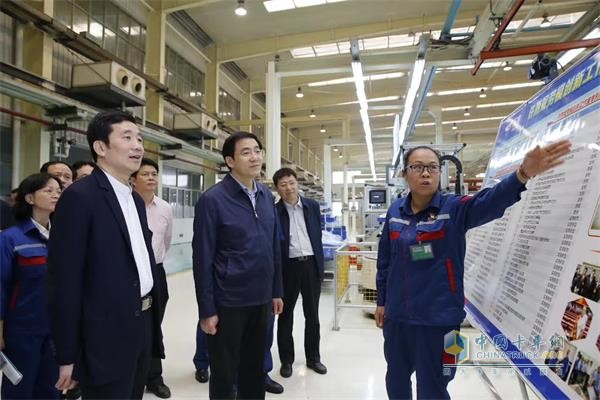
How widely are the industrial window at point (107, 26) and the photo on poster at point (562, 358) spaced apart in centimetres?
578

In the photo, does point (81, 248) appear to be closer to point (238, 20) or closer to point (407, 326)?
point (407, 326)

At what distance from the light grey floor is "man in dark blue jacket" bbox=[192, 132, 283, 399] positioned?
82cm

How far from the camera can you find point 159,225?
2.52m

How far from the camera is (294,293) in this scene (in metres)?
2.77

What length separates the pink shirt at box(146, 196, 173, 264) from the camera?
2.46 metres

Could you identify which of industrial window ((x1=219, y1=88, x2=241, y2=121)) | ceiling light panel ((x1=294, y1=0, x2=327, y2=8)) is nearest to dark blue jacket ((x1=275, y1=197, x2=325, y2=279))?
ceiling light panel ((x1=294, y1=0, x2=327, y2=8))

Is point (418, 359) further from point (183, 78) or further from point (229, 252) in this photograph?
point (183, 78)

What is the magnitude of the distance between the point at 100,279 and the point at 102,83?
4.03 metres

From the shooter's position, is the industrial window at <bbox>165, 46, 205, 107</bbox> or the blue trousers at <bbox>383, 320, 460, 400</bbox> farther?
the industrial window at <bbox>165, 46, 205, 107</bbox>

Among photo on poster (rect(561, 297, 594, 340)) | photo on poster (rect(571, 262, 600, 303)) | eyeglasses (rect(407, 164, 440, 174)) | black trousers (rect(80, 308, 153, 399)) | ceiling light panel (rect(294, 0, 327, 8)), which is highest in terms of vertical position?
ceiling light panel (rect(294, 0, 327, 8))

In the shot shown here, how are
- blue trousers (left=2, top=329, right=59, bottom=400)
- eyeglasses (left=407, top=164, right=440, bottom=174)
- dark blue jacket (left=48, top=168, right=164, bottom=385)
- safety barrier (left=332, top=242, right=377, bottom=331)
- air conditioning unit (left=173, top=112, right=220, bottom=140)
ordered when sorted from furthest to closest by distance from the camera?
air conditioning unit (left=173, top=112, right=220, bottom=140) < safety barrier (left=332, top=242, right=377, bottom=331) < blue trousers (left=2, top=329, right=59, bottom=400) < eyeglasses (left=407, top=164, right=440, bottom=174) < dark blue jacket (left=48, top=168, right=164, bottom=385)

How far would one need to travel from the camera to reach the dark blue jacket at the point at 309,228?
2.76 metres

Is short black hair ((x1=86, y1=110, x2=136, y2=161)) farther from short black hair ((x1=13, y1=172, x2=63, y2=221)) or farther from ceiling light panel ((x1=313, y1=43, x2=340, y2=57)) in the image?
ceiling light panel ((x1=313, y1=43, x2=340, y2=57))

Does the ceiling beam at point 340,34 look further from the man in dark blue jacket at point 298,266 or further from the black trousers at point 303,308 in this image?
the black trousers at point 303,308
